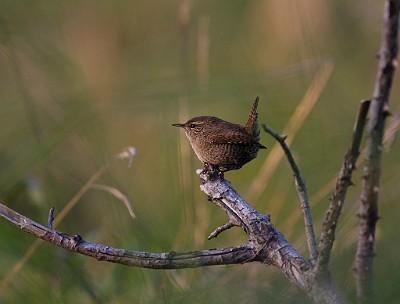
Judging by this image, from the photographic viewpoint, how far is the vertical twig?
109cm

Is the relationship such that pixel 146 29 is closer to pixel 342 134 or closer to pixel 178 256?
pixel 342 134

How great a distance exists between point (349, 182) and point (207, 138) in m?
0.99

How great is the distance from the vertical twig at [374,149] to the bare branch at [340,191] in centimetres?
3

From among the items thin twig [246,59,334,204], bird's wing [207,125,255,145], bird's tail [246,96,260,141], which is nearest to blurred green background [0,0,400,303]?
thin twig [246,59,334,204]

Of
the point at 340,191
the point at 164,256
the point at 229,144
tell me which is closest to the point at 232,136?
the point at 229,144

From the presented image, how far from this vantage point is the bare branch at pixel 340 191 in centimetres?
117

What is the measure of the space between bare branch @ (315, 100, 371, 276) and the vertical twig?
3 centimetres

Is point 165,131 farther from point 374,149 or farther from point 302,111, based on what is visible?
point 374,149

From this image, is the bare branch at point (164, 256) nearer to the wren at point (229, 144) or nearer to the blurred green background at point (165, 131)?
the blurred green background at point (165, 131)

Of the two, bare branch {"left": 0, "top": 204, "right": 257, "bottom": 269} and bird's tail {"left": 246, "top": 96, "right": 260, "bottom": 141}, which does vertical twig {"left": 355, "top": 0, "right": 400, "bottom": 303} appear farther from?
bird's tail {"left": 246, "top": 96, "right": 260, "bottom": 141}

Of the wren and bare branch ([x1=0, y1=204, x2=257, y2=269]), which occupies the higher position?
the wren

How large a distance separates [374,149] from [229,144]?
99 centimetres

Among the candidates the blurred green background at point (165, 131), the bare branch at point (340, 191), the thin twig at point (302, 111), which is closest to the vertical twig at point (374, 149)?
the bare branch at point (340, 191)

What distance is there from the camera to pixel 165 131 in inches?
122
